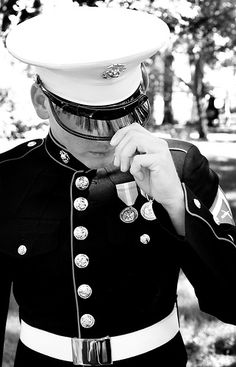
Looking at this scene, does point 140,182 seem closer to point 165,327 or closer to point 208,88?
point 165,327

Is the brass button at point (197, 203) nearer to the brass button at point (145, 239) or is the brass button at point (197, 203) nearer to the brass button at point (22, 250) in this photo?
the brass button at point (145, 239)

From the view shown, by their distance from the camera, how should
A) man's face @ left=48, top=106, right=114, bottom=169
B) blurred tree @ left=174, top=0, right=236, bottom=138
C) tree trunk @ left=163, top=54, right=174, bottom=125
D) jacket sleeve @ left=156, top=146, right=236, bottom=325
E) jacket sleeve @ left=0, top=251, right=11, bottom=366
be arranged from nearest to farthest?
jacket sleeve @ left=156, top=146, right=236, bottom=325 → man's face @ left=48, top=106, right=114, bottom=169 → jacket sleeve @ left=0, top=251, right=11, bottom=366 → blurred tree @ left=174, top=0, right=236, bottom=138 → tree trunk @ left=163, top=54, right=174, bottom=125

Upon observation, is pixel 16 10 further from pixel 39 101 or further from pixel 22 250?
pixel 22 250

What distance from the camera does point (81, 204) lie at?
2240mm

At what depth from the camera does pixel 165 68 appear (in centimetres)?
2489

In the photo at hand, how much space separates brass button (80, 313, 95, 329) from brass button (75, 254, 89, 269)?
14 centimetres

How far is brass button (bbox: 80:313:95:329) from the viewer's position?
2.17m

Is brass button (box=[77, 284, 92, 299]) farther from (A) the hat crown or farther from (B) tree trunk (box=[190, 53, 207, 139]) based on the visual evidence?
(B) tree trunk (box=[190, 53, 207, 139])

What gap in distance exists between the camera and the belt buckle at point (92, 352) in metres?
2.15

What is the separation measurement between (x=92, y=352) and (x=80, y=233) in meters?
0.35

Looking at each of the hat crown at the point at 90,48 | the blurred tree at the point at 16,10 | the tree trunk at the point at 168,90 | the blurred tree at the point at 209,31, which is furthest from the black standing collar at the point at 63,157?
the tree trunk at the point at 168,90

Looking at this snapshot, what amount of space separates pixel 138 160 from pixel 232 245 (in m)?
0.39

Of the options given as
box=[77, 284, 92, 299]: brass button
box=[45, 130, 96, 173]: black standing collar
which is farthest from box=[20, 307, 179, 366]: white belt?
box=[45, 130, 96, 173]: black standing collar

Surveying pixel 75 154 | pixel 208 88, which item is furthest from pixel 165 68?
pixel 75 154
